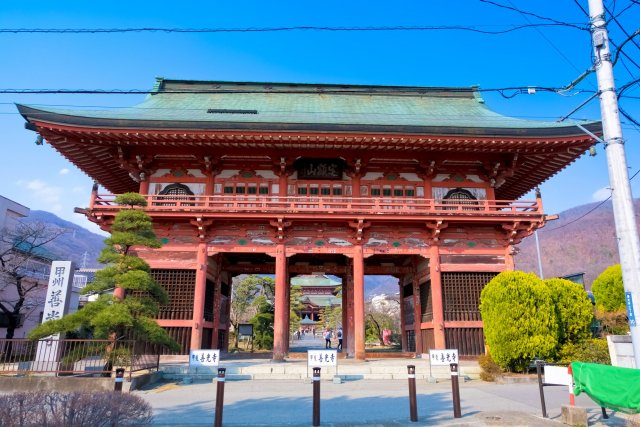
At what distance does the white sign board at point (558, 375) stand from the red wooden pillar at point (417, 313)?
1205 cm

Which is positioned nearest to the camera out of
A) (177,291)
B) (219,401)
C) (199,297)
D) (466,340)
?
(219,401)

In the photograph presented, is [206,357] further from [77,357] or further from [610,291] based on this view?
[610,291]

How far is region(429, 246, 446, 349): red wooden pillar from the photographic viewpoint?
17.3 m

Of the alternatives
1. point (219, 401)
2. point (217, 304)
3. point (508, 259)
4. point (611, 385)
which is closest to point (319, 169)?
point (217, 304)

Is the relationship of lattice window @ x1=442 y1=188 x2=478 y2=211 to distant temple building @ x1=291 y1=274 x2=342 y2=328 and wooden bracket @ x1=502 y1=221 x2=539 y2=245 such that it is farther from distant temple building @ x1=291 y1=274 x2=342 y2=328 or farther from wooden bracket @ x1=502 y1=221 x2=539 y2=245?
distant temple building @ x1=291 y1=274 x2=342 y2=328

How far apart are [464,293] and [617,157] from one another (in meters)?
10.6

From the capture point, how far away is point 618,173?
8414 millimetres

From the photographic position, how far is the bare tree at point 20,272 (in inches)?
885

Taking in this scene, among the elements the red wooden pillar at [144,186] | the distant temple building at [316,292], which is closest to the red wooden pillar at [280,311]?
the red wooden pillar at [144,186]

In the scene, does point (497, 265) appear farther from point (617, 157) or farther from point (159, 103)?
point (159, 103)

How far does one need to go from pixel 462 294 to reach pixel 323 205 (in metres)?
7.19

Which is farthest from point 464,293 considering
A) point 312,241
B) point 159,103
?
point 159,103

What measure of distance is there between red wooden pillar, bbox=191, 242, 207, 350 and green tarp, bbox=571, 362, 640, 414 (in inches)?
524

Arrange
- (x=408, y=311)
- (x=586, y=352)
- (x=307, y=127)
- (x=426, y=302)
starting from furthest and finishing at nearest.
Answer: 1. (x=408, y=311)
2. (x=426, y=302)
3. (x=307, y=127)
4. (x=586, y=352)
